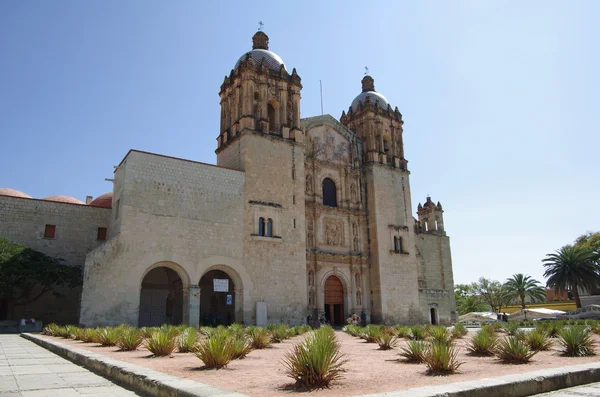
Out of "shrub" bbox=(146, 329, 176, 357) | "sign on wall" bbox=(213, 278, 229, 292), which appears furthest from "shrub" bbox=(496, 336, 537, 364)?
"sign on wall" bbox=(213, 278, 229, 292)

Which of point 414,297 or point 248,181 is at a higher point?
point 248,181

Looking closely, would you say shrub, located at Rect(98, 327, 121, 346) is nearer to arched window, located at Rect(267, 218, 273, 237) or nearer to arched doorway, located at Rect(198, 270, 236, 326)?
arched doorway, located at Rect(198, 270, 236, 326)

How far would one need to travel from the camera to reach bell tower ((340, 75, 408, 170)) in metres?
33.7

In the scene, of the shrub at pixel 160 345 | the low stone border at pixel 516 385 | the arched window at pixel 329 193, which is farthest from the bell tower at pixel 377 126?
the low stone border at pixel 516 385

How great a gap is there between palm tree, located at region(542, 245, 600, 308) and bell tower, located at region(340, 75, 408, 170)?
17.2 m

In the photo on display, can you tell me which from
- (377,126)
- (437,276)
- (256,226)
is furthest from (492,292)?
(256,226)

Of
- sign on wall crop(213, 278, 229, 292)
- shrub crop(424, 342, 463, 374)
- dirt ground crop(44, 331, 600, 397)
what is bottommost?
dirt ground crop(44, 331, 600, 397)

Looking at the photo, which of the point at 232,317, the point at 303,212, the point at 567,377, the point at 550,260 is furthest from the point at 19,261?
the point at 550,260

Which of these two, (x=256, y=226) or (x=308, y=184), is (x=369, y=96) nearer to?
(x=308, y=184)

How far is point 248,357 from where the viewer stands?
10141 mm

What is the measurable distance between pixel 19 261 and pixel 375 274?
67.7 ft

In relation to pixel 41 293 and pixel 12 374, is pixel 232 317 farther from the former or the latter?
pixel 12 374

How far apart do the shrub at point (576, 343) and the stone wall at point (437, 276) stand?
2531cm

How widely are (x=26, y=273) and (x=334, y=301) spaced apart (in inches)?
693
